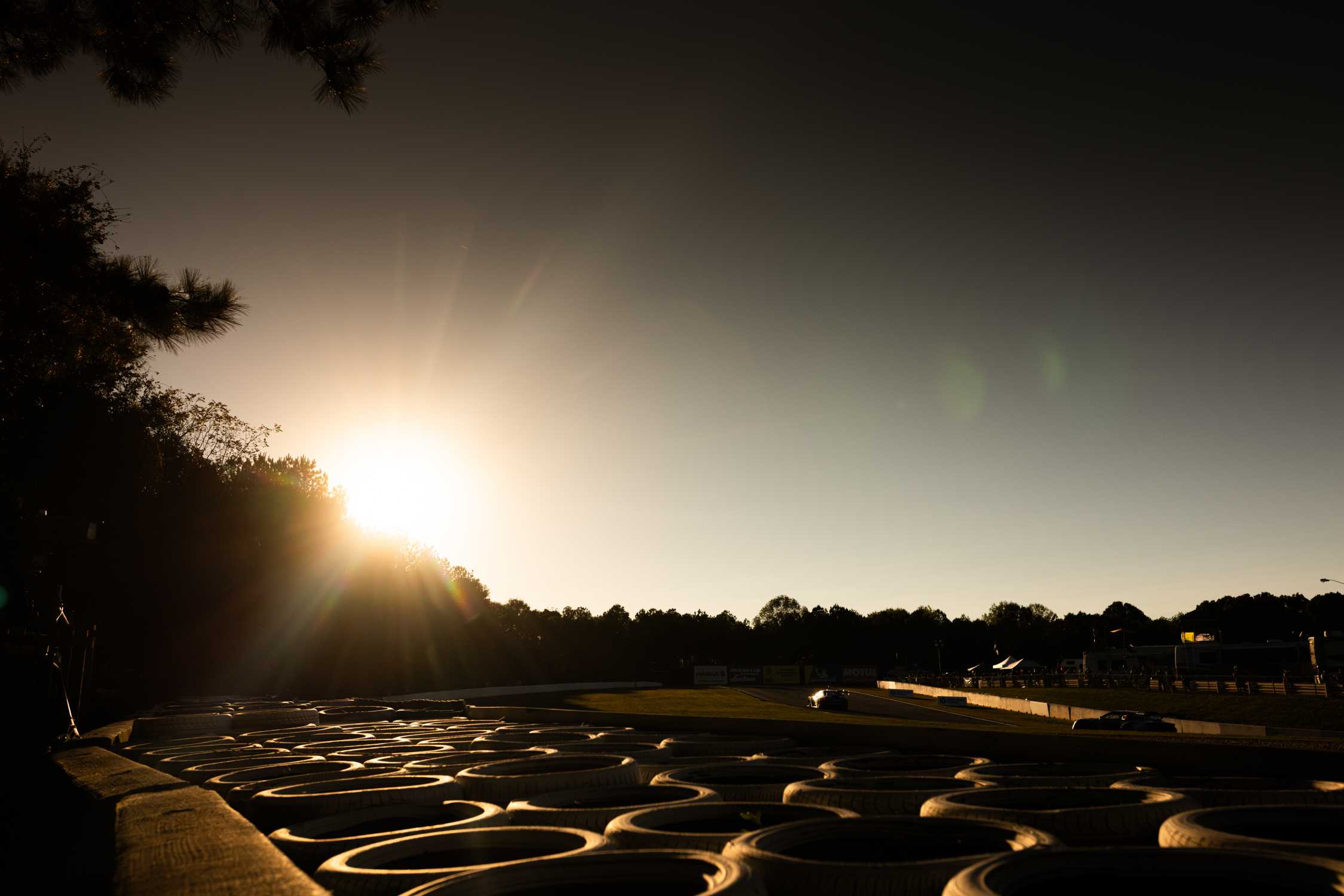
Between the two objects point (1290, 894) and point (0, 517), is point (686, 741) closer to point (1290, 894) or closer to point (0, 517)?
point (1290, 894)

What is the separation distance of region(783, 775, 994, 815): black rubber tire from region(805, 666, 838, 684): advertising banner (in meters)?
125

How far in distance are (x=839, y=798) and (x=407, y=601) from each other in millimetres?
72164

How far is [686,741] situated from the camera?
44.3 feet

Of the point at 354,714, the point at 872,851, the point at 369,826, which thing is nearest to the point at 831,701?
the point at 354,714

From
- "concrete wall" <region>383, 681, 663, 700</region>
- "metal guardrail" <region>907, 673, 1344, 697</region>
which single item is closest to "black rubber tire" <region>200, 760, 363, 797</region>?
"concrete wall" <region>383, 681, 663, 700</region>

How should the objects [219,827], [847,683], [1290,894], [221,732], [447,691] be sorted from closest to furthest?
[1290,894] → [219,827] → [221,732] → [447,691] → [847,683]

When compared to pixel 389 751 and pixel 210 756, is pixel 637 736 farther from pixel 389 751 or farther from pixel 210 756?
pixel 210 756

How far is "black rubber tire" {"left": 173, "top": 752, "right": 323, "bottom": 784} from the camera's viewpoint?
430 inches

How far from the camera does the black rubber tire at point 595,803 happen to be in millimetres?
6789

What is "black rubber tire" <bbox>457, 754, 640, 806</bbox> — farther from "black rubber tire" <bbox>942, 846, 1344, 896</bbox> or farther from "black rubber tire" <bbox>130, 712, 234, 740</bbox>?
"black rubber tire" <bbox>130, 712, 234, 740</bbox>

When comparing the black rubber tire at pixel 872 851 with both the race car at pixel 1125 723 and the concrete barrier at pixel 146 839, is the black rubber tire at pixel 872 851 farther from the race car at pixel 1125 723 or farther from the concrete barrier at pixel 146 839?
the race car at pixel 1125 723

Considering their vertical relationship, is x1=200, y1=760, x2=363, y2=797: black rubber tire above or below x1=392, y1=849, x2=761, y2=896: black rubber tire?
below

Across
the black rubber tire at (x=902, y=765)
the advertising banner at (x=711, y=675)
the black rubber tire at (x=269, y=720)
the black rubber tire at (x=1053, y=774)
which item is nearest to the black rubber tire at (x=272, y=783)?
the black rubber tire at (x=902, y=765)

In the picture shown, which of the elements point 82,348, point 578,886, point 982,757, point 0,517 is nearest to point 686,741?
point 982,757
